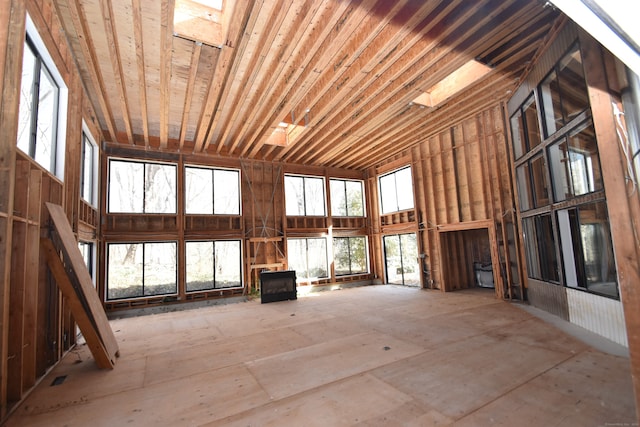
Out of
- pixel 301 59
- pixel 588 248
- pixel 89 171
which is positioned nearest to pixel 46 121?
pixel 89 171

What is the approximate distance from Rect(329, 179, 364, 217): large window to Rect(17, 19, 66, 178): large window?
9.04 m

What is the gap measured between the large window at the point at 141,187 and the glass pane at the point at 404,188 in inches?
323

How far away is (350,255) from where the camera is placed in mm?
12742

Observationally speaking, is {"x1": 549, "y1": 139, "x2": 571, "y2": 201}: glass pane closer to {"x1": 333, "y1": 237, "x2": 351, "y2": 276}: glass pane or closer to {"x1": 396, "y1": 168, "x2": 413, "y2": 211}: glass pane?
{"x1": 396, "y1": 168, "x2": 413, "y2": 211}: glass pane

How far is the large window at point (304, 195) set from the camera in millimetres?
11812

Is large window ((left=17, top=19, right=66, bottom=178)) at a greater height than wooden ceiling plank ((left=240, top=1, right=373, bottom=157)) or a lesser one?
Result: lesser

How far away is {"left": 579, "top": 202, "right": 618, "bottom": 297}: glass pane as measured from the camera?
4590 mm

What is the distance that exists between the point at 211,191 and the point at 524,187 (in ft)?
30.5

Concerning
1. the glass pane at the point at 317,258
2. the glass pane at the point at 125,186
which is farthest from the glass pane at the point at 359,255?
the glass pane at the point at 125,186

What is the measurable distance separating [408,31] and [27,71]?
563cm

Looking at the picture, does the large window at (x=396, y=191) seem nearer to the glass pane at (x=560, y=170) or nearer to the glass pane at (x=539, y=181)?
the glass pane at (x=539, y=181)

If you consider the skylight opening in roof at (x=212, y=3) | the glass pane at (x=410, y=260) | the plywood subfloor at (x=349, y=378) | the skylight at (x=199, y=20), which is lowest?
the plywood subfloor at (x=349, y=378)

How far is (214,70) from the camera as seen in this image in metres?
5.89

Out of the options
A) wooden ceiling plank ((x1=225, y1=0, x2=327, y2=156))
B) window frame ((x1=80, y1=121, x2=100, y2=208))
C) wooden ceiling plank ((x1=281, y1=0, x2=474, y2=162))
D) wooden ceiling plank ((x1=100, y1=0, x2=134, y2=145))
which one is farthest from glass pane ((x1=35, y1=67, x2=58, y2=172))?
wooden ceiling plank ((x1=281, y1=0, x2=474, y2=162))
